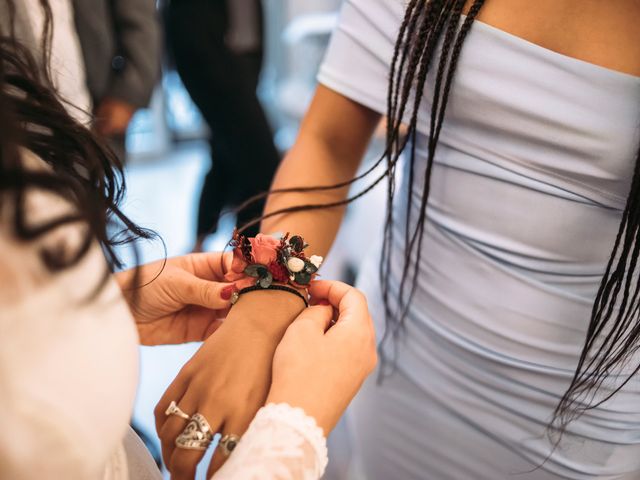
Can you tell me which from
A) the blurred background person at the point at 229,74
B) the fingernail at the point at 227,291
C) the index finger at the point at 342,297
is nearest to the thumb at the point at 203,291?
the fingernail at the point at 227,291

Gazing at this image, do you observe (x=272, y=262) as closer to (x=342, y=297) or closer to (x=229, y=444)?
(x=342, y=297)

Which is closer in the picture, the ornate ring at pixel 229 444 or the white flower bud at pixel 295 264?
the ornate ring at pixel 229 444

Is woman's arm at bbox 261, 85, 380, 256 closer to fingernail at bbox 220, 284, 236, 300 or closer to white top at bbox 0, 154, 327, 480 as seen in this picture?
fingernail at bbox 220, 284, 236, 300

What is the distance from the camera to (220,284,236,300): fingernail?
24.3 inches

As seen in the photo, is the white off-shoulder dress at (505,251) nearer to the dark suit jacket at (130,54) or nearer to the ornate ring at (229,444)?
the ornate ring at (229,444)

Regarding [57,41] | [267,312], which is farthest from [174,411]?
[57,41]

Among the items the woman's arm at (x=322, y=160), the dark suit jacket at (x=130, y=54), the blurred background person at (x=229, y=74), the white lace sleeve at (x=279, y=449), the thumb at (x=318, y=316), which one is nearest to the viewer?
the white lace sleeve at (x=279, y=449)

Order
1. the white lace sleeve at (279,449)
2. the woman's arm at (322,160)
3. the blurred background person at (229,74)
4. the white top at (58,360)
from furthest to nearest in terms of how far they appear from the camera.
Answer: the blurred background person at (229,74), the woman's arm at (322,160), the white lace sleeve at (279,449), the white top at (58,360)

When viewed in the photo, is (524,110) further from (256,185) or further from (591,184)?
(256,185)

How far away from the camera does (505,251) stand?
723 mm

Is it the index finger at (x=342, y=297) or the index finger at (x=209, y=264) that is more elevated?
the index finger at (x=342, y=297)

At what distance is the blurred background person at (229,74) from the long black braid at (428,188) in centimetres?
95

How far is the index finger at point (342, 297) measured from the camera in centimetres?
58

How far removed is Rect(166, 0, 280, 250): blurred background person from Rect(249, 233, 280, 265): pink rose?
39.8 inches
